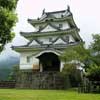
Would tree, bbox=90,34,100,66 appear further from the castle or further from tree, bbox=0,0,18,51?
tree, bbox=0,0,18,51

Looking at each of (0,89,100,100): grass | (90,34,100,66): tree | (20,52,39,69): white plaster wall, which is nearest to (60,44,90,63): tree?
(90,34,100,66): tree

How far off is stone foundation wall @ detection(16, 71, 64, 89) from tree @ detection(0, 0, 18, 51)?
54.2ft

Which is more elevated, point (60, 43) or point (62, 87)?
point (60, 43)

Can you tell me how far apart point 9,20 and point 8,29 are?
56 centimetres

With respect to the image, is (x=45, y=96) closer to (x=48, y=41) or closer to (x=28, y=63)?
(x=28, y=63)

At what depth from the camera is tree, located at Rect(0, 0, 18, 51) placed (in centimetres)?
1795

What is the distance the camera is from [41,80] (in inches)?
1405

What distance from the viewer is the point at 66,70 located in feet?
114

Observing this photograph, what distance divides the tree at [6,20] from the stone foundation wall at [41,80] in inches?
650

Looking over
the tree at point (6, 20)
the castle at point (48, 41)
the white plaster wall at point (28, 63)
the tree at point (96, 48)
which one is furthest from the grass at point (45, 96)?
the white plaster wall at point (28, 63)

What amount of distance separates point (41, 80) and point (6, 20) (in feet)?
60.7

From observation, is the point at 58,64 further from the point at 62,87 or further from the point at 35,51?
the point at 62,87

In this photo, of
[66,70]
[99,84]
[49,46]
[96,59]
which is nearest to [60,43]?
[49,46]

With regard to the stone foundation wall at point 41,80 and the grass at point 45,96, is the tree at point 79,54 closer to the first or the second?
the stone foundation wall at point 41,80
